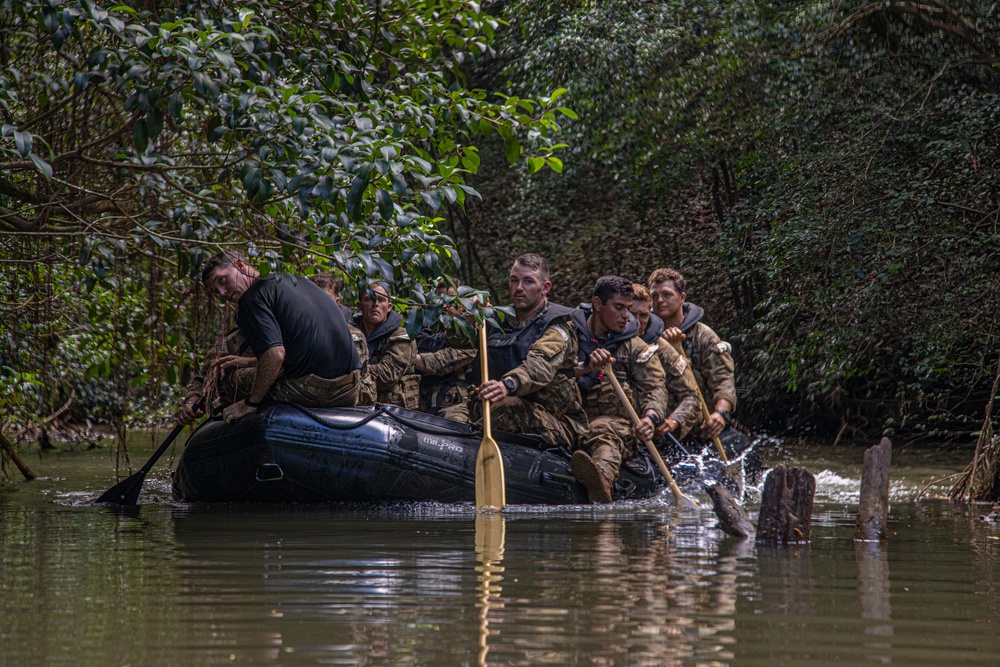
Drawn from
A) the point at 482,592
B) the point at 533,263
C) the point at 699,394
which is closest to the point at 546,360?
the point at 533,263

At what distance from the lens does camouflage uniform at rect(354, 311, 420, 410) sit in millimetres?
8648

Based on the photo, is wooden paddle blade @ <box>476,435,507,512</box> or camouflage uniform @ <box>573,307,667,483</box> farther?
camouflage uniform @ <box>573,307,667,483</box>

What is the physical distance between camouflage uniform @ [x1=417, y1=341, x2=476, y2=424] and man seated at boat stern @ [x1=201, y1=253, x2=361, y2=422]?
49.6 inches

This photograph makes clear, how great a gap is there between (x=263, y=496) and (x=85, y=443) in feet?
24.8

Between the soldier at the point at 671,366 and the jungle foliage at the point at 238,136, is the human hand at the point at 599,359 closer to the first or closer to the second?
the soldier at the point at 671,366

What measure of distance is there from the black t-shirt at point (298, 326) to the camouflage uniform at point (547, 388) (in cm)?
121

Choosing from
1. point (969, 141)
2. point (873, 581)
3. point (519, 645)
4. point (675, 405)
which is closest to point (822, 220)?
point (969, 141)

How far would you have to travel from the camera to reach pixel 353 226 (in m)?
6.17

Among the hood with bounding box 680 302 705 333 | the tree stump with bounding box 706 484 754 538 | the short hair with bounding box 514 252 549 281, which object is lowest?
the tree stump with bounding box 706 484 754 538

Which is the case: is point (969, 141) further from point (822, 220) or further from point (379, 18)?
point (379, 18)

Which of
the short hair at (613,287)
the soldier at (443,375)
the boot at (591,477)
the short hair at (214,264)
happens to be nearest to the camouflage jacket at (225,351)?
the short hair at (214,264)

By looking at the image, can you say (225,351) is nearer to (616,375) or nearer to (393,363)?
(393,363)

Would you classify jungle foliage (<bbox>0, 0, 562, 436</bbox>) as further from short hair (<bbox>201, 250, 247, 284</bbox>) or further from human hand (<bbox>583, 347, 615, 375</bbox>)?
human hand (<bbox>583, 347, 615, 375</bbox>)

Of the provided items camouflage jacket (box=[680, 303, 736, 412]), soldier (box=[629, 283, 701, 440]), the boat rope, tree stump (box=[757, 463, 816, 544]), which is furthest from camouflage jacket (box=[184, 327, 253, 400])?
tree stump (box=[757, 463, 816, 544])
